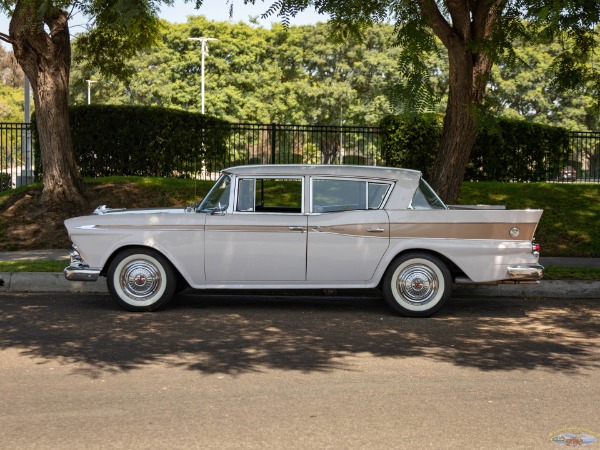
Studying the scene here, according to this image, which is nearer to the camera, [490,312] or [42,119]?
[490,312]

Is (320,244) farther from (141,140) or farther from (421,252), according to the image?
(141,140)

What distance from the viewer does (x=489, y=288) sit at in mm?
11750

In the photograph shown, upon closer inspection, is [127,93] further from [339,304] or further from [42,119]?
[339,304]

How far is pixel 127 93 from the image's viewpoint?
59188mm

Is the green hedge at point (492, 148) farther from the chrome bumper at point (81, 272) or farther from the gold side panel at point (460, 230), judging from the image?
the chrome bumper at point (81, 272)

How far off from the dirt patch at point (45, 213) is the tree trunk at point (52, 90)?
1.08 ft

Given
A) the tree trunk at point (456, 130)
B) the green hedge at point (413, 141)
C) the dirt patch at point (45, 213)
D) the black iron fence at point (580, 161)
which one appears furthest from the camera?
the black iron fence at point (580, 161)

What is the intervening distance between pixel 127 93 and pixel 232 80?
23.1ft

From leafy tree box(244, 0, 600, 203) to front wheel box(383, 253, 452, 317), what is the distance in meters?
3.75

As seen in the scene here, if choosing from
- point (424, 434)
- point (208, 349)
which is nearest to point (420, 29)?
point (208, 349)

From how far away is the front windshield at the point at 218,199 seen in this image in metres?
10.0

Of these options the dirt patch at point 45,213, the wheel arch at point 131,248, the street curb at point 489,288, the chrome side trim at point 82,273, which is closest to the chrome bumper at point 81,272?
the chrome side trim at point 82,273

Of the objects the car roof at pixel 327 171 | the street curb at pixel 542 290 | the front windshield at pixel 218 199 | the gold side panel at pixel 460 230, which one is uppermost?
the car roof at pixel 327 171

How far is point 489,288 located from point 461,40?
12.6 feet
